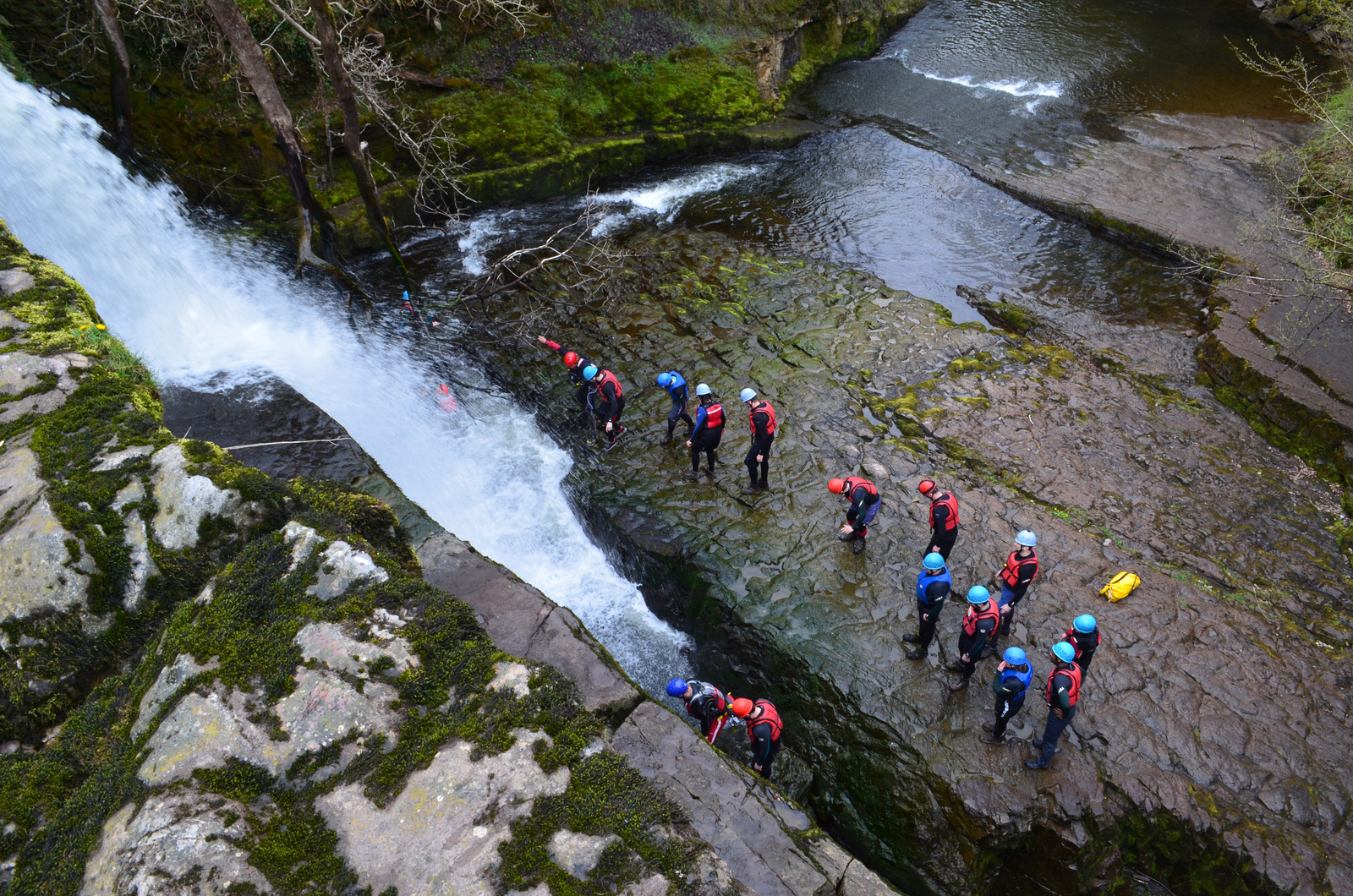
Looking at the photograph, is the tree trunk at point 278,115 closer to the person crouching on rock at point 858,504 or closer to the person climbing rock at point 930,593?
the person crouching on rock at point 858,504

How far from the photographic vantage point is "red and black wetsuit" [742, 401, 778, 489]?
30.3ft

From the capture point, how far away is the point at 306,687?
4617 millimetres

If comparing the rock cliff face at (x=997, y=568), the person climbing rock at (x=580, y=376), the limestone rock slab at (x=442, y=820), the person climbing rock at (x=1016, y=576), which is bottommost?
the rock cliff face at (x=997, y=568)

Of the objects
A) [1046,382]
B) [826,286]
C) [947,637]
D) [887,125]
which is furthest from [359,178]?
[887,125]

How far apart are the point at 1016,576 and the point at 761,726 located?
138 inches

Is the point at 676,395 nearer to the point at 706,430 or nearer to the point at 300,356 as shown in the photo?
the point at 706,430

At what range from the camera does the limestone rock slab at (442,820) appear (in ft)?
13.2

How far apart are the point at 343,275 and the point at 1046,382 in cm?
1261

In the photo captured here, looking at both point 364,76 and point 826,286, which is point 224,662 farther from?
point 826,286

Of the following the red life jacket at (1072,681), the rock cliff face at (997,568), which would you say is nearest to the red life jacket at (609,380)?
the rock cliff face at (997,568)

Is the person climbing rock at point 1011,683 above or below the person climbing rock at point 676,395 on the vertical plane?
below

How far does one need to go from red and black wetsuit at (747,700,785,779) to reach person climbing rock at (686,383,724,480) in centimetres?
381

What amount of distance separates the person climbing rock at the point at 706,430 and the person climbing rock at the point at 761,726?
380 centimetres

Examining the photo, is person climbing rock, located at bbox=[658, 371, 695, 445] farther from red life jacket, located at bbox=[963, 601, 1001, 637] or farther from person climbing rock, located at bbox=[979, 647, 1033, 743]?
person climbing rock, located at bbox=[979, 647, 1033, 743]
